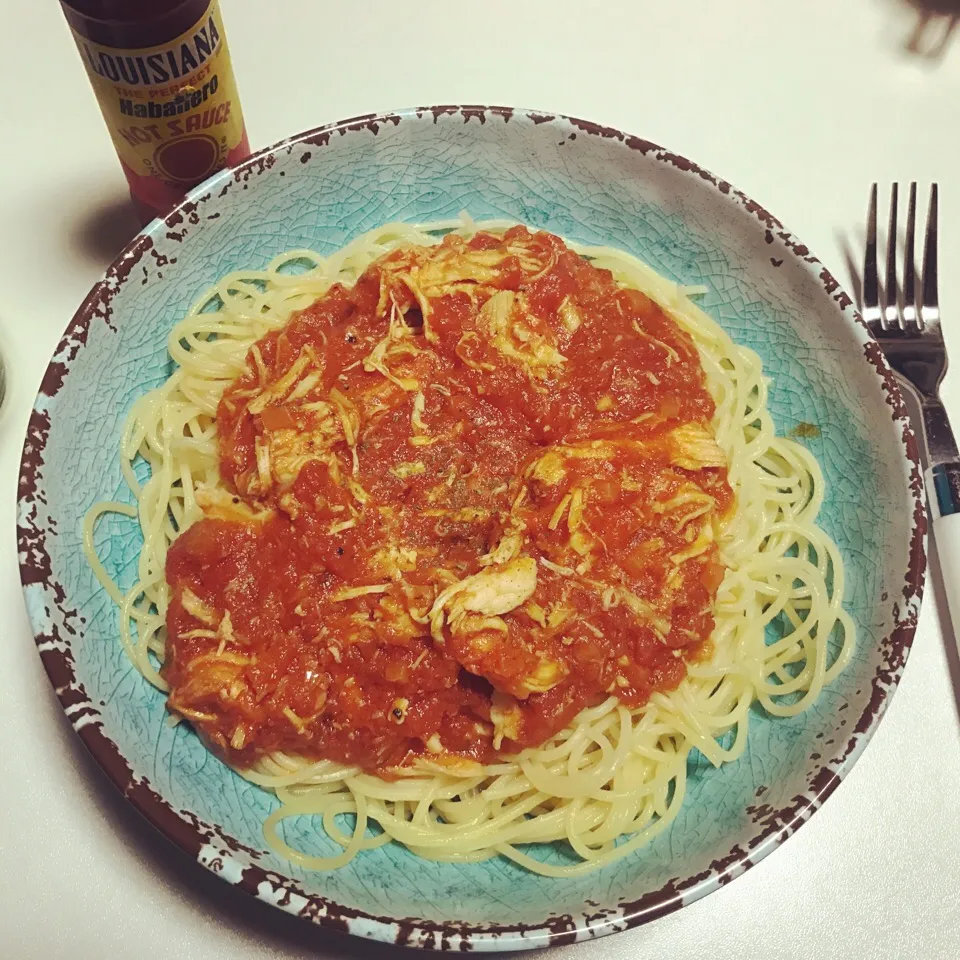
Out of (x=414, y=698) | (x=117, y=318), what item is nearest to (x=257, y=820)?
(x=414, y=698)

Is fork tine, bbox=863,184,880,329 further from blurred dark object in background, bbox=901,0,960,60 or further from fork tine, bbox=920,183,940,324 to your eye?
blurred dark object in background, bbox=901,0,960,60

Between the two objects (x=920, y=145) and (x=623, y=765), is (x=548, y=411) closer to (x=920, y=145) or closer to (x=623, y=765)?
(x=623, y=765)

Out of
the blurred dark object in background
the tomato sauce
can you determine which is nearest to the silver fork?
the tomato sauce

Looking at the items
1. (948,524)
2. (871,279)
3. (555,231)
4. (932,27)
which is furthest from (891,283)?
(932,27)

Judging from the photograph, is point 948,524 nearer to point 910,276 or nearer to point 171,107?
point 910,276

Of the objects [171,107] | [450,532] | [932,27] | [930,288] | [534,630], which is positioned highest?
[932,27]

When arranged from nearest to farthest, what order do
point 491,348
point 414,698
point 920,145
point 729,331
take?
point 414,698 → point 491,348 → point 729,331 → point 920,145

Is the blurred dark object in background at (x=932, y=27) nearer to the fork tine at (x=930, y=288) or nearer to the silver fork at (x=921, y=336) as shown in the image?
the silver fork at (x=921, y=336)
